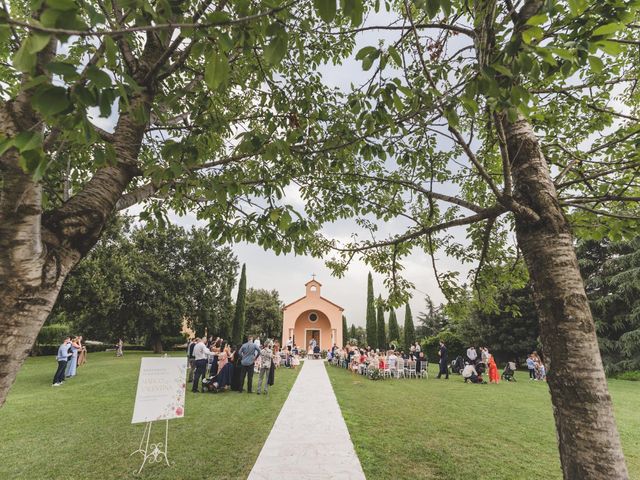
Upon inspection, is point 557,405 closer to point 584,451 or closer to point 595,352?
point 584,451

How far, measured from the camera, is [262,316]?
45562mm

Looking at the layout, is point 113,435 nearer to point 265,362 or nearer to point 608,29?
point 265,362

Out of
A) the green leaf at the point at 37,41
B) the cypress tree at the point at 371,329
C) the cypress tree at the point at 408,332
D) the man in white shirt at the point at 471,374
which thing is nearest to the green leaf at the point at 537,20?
the green leaf at the point at 37,41

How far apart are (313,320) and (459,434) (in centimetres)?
3246

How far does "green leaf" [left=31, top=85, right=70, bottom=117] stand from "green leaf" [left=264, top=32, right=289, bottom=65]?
83 centimetres

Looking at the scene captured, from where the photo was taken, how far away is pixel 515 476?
4.82 m

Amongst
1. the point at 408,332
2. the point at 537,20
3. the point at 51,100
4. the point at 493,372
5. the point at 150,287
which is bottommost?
the point at 493,372

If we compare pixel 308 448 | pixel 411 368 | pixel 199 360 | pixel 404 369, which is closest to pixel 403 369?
pixel 404 369

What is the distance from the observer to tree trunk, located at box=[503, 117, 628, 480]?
238cm

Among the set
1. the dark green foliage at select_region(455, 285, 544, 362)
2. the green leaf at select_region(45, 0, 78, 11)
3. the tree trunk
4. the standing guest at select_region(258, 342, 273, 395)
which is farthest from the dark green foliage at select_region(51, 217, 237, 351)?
the green leaf at select_region(45, 0, 78, 11)

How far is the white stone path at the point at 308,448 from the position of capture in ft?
15.2

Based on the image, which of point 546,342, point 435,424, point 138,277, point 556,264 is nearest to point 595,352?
point 546,342

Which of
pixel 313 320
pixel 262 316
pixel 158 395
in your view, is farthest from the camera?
pixel 262 316

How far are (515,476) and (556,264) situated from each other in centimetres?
399
